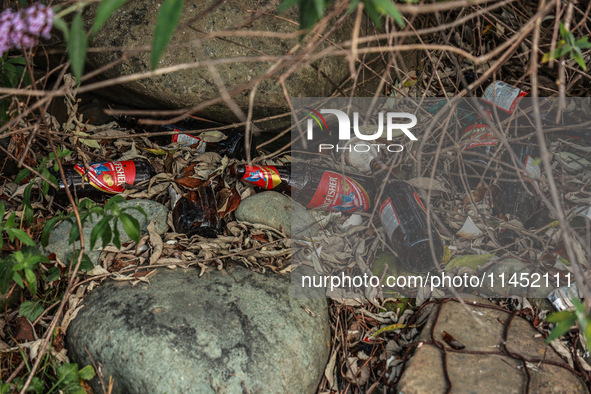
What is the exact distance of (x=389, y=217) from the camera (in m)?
2.11

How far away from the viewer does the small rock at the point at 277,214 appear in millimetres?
2227

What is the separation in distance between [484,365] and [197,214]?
1.32 metres

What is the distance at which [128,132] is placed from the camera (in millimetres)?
2648

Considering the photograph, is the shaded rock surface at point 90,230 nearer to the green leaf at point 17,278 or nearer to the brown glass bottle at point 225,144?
the green leaf at point 17,278

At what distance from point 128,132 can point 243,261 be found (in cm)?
114

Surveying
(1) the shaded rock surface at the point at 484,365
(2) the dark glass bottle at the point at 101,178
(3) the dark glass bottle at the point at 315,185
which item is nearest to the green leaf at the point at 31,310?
(2) the dark glass bottle at the point at 101,178

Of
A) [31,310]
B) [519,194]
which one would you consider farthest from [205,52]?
[519,194]

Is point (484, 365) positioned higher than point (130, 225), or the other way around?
point (130, 225)

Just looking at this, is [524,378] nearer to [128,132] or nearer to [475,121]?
[475,121]

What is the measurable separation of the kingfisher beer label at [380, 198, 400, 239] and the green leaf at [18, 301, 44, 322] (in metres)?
1.43

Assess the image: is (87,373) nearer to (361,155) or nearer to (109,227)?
(109,227)

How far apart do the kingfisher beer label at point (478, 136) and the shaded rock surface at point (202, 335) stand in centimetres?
110

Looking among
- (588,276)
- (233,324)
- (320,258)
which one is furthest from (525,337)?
(233,324)

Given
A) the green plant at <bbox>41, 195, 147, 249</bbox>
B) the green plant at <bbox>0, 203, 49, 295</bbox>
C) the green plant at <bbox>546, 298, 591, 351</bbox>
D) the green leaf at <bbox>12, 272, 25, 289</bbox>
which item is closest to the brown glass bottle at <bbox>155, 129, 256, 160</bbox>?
the green plant at <bbox>41, 195, 147, 249</bbox>
